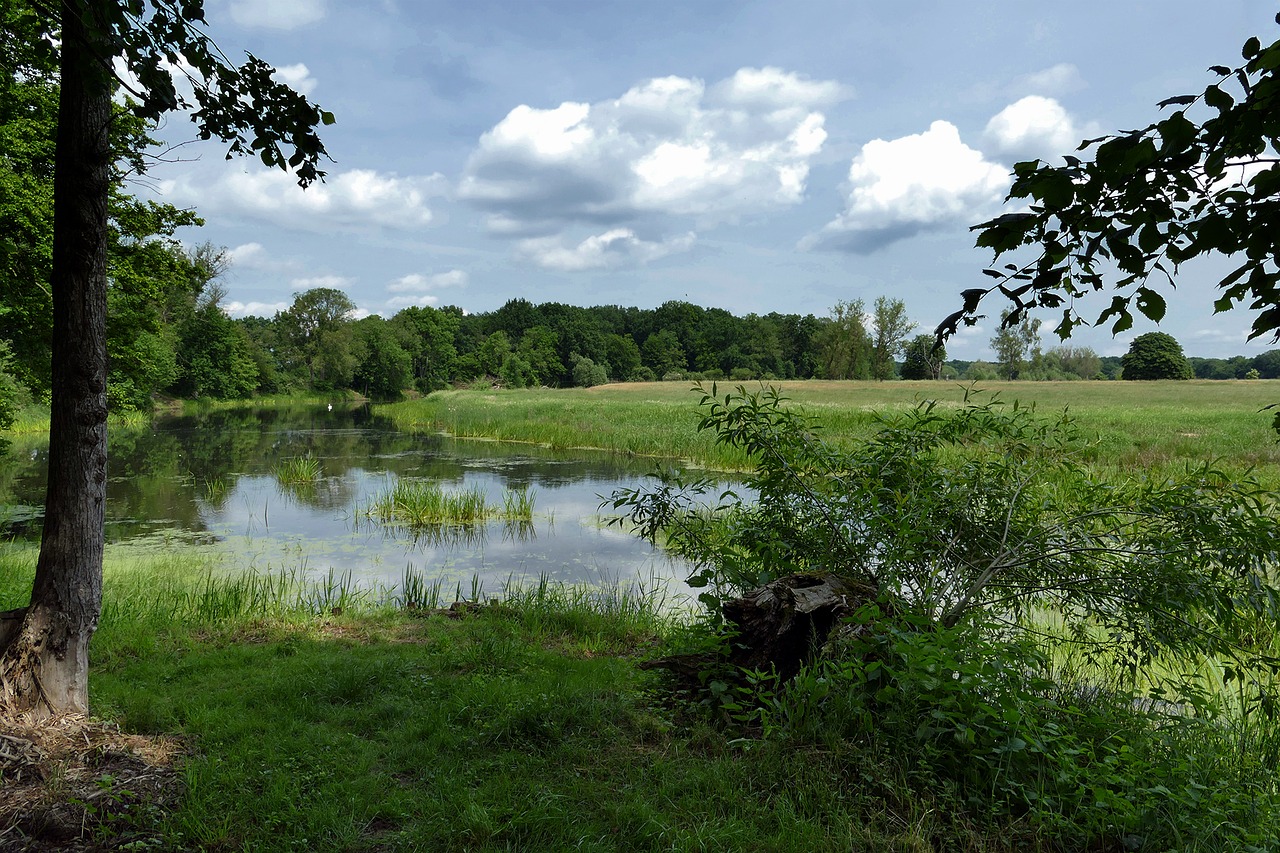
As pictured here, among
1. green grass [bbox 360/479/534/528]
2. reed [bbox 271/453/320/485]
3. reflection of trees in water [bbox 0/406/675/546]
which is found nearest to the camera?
green grass [bbox 360/479/534/528]

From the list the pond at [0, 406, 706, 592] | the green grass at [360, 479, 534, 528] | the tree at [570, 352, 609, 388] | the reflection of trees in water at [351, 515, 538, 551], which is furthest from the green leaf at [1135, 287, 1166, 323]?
the tree at [570, 352, 609, 388]

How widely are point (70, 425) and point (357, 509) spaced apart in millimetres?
11231

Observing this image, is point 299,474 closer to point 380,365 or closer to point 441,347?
point 380,365

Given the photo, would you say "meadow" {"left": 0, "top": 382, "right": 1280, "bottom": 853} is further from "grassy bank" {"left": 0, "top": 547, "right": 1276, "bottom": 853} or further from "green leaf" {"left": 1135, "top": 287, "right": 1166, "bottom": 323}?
"green leaf" {"left": 1135, "top": 287, "right": 1166, "bottom": 323}

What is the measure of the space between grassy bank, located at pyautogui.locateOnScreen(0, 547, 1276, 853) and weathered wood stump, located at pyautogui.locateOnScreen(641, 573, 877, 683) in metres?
0.38

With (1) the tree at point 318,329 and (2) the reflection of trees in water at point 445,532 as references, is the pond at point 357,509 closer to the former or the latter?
(2) the reflection of trees in water at point 445,532

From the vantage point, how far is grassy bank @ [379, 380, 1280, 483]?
1658 cm

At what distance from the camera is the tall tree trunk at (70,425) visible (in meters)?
3.62

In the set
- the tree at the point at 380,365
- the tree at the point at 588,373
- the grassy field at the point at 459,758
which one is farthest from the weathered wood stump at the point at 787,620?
the tree at the point at 588,373

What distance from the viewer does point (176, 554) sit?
1041 cm

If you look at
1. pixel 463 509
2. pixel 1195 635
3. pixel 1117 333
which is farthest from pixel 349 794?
pixel 463 509

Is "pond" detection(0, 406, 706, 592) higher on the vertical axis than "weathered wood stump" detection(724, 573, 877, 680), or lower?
lower

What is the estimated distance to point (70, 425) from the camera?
11.9ft

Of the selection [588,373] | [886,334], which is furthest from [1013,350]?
[588,373]
